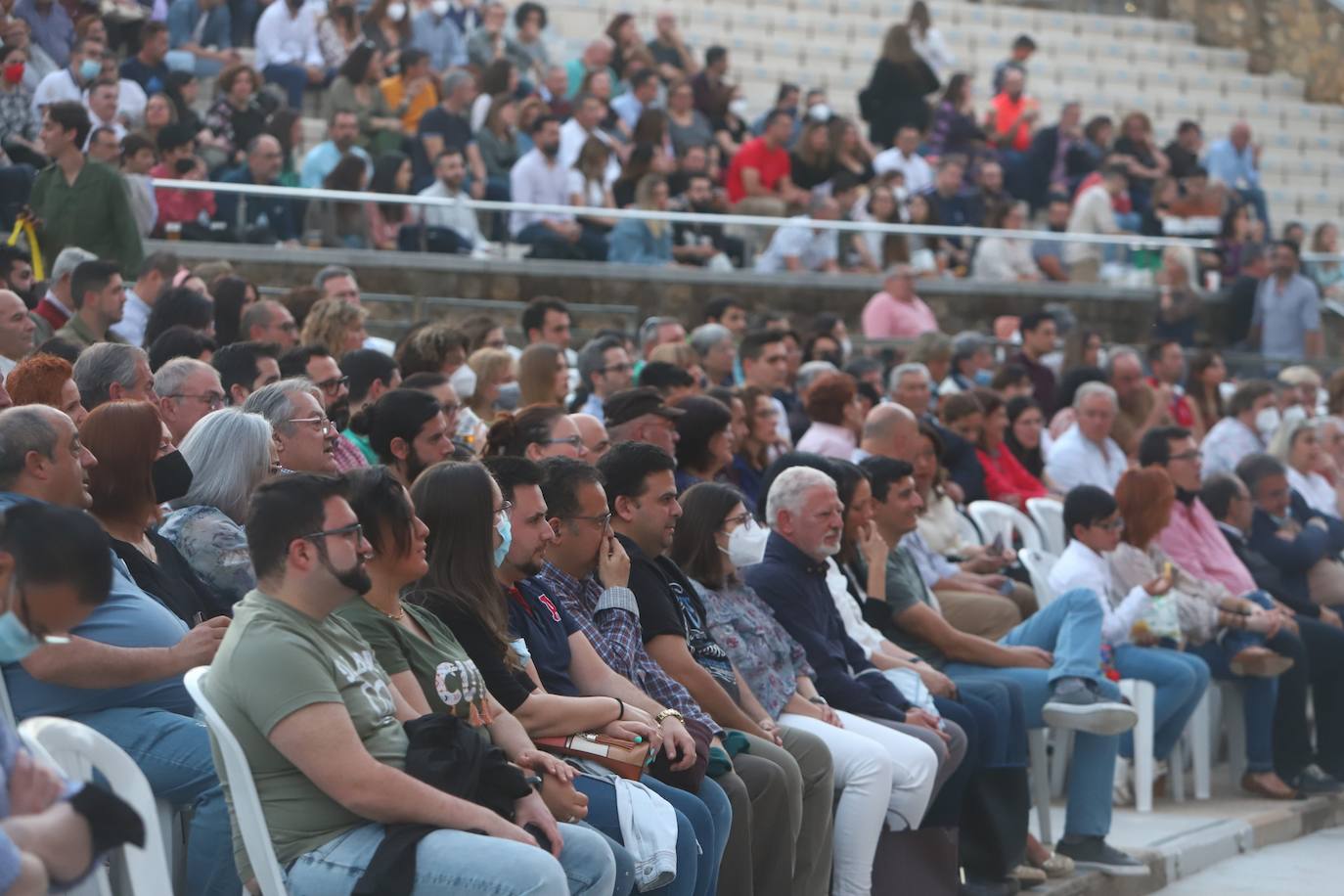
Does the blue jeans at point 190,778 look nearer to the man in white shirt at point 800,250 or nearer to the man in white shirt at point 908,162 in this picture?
the man in white shirt at point 800,250

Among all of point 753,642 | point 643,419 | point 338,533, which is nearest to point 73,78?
point 643,419

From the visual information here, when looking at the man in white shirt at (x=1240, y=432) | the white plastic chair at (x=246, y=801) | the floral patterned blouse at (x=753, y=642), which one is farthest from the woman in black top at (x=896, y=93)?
the white plastic chair at (x=246, y=801)

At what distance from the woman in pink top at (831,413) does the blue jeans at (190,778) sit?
15.7ft

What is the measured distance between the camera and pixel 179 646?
4.20 metres

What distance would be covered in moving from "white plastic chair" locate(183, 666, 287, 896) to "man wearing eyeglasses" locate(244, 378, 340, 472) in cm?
151

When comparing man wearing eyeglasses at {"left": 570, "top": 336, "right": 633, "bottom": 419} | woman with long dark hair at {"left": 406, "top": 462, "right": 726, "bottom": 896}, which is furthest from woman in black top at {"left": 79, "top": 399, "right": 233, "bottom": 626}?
man wearing eyeglasses at {"left": 570, "top": 336, "right": 633, "bottom": 419}

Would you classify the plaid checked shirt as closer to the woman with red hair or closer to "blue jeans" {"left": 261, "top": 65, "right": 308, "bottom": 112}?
the woman with red hair

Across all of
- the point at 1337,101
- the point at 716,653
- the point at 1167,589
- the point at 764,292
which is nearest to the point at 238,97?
the point at 764,292

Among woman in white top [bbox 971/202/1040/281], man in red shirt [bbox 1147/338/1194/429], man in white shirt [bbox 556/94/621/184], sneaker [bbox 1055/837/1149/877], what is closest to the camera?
sneaker [bbox 1055/837/1149/877]

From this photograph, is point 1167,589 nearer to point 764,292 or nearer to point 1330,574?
point 1330,574

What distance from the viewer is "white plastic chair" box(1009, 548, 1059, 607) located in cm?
804

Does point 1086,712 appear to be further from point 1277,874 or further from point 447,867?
point 447,867

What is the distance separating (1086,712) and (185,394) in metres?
3.21

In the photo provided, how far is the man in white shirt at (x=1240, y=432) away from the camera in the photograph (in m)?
11.1
